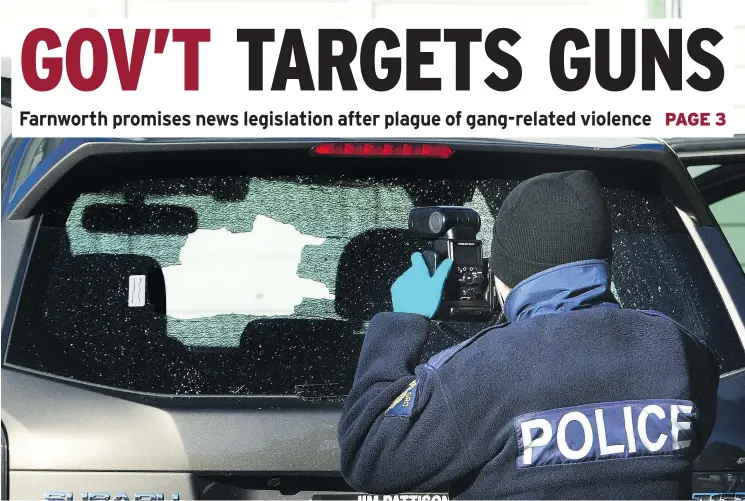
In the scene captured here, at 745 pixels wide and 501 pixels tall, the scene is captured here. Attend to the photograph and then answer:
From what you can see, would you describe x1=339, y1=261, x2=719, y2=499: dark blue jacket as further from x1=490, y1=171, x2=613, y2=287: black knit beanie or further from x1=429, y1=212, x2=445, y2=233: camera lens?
x1=429, y1=212, x2=445, y2=233: camera lens

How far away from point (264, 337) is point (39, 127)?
1.23 metres

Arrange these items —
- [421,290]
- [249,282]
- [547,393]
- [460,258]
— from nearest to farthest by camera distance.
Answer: [547,393] < [421,290] < [460,258] < [249,282]

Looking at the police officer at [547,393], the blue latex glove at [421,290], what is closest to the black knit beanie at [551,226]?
the police officer at [547,393]

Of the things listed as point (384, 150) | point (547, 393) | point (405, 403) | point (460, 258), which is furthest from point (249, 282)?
point (547, 393)

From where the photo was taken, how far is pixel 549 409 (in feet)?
5.83

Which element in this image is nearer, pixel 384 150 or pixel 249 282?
pixel 384 150

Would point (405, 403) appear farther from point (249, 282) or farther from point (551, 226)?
point (249, 282)

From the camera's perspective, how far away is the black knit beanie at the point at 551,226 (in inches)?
73.1

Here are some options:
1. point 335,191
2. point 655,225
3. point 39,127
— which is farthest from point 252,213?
point 39,127

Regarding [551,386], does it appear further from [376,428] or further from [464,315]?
[464,315]

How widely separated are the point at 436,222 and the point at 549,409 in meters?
0.54

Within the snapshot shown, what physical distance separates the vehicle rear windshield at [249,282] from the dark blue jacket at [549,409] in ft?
1.34

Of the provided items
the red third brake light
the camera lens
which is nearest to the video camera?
the camera lens

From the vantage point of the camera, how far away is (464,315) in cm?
220
